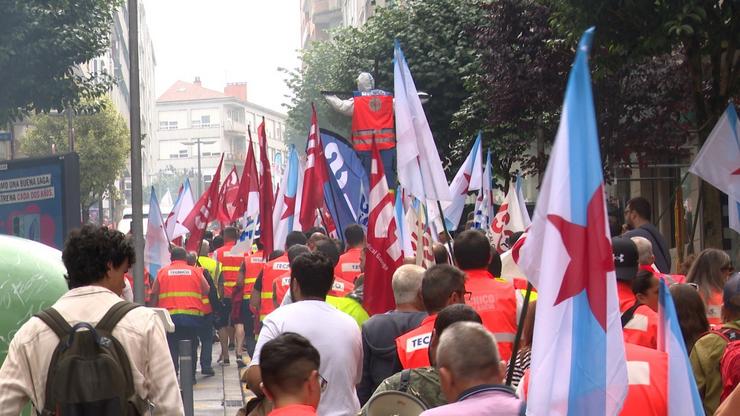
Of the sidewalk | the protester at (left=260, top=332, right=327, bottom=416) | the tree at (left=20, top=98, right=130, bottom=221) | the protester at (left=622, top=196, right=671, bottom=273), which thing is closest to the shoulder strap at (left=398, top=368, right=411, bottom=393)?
the protester at (left=260, top=332, right=327, bottom=416)

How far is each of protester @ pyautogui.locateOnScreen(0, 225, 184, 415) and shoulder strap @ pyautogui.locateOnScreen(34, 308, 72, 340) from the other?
2 cm

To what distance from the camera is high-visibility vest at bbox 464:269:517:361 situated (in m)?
7.05

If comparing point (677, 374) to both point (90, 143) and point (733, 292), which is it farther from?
point (90, 143)

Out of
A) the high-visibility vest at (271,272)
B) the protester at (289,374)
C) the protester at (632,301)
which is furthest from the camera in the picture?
the high-visibility vest at (271,272)

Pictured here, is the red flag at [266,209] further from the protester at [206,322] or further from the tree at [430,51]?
the tree at [430,51]

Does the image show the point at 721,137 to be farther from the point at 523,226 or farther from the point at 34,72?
the point at 34,72

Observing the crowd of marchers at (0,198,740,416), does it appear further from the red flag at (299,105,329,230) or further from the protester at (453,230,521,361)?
the red flag at (299,105,329,230)

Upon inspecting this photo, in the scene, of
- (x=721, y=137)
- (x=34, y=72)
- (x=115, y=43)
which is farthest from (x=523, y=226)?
(x=115, y=43)

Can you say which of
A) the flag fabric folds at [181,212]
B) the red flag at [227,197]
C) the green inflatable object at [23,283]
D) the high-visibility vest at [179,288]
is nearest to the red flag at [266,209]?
the high-visibility vest at [179,288]

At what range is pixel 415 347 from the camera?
19.9 feet

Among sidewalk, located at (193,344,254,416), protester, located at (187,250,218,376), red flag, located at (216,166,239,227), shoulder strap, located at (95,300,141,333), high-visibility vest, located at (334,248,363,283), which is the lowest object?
sidewalk, located at (193,344,254,416)

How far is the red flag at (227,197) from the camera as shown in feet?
70.0

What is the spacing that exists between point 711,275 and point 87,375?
4.15m

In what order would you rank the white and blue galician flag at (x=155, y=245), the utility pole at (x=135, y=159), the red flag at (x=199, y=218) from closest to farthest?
the utility pole at (x=135, y=159) < the white and blue galician flag at (x=155, y=245) < the red flag at (x=199, y=218)
